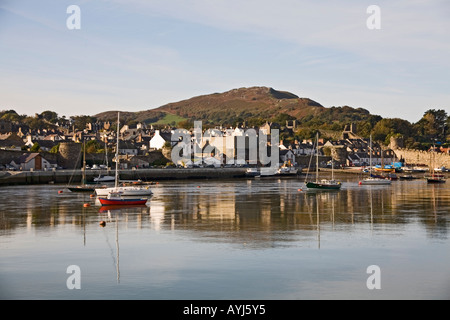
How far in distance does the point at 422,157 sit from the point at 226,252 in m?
108

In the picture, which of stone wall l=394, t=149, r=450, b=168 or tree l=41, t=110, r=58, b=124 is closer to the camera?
stone wall l=394, t=149, r=450, b=168

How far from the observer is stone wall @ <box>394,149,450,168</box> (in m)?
109

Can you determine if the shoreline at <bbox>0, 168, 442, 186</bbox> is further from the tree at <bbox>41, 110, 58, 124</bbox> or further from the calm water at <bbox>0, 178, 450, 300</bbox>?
the tree at <bbox>41, 110, 58, 124</bbox>

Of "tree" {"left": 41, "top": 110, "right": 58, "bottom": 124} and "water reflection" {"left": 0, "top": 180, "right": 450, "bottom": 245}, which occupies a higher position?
"tree" {"left": 41, "top": 110, "right": 58, "bottom": 124}

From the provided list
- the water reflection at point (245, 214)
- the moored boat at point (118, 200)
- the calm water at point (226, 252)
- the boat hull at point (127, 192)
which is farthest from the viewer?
the boat hull at point (127, 192)

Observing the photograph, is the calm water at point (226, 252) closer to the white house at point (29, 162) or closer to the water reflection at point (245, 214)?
the water reflection at point (245, 214)

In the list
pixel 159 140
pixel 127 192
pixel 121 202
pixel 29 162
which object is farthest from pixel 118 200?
pixel 159 140

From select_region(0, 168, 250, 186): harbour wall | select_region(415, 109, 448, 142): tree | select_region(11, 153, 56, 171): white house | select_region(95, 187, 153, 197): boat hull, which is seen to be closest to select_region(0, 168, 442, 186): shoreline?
select_region(0, 168, 250, 186): harbour wall

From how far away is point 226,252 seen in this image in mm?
18812

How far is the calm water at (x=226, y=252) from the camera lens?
1449 cm

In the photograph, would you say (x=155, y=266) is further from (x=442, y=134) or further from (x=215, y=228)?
(x=442, y=134)

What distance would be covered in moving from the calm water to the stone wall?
81666 millimetres

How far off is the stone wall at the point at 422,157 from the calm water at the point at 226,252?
81.7m

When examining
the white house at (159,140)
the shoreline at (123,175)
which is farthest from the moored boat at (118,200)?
the white house at (159,140)
